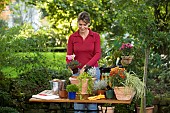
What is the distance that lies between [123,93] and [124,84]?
0.10 metres

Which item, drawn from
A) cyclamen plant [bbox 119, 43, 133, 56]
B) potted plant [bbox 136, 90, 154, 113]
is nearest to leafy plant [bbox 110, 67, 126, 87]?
potted plant [bbox 136, 90, 154, 113]

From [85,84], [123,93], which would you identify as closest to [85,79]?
[85,84]

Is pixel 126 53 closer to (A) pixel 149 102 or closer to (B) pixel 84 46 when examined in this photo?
(A) pixel 149 102

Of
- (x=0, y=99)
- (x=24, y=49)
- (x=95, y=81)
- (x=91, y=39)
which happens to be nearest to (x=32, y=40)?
(x=24, y=49)

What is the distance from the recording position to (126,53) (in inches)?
253

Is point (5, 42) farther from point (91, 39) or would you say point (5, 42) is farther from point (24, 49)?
point (91, 39)

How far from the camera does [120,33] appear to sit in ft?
31.6

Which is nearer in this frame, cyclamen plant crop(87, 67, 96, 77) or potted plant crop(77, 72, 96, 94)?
potted plant crop(77, 72, 96, 94)

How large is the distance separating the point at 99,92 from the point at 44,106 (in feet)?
6.54

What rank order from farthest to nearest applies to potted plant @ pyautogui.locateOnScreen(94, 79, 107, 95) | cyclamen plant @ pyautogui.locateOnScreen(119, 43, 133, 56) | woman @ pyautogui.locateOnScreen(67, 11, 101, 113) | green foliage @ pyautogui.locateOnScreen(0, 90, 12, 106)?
cyclamen plant @ pyautogui.locateOnScreen(119, 43, 133, 56) → green foliage @ pyautogui.locateOnScreen(0, 90, 12, 106) → woman @ pyautogui.locateOnScreen(67, 11, 101, 113) → potted plant @ pyautogui.locateOnScreen(94, 79, 107, 95)

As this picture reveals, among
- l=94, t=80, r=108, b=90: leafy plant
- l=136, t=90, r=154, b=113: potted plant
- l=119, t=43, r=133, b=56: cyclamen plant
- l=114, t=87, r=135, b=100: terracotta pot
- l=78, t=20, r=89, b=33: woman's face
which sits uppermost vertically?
l=78, t=20, r=89, b=33: woman's face

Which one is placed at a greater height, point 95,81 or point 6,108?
point 95,81

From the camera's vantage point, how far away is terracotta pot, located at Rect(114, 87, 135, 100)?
400 centimetres

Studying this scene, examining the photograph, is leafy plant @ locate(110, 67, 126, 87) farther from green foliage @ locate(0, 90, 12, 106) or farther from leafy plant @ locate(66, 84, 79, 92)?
green foliage @ locate(0, 90, 12, 106)
